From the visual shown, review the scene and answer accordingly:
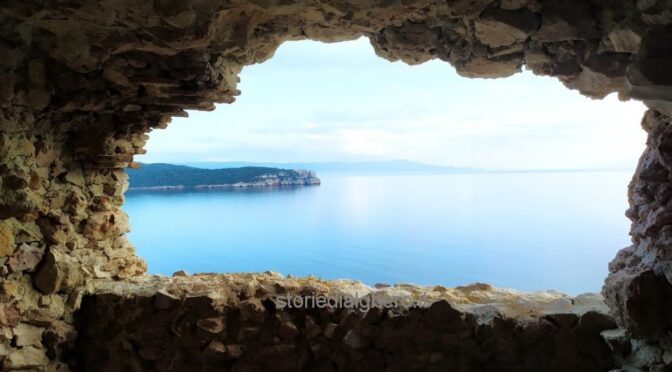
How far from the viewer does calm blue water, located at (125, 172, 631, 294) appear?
477 centimetres

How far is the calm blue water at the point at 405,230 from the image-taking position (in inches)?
188

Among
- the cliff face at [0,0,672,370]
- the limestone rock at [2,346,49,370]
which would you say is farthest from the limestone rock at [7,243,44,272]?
the limestone rock at [2,346,49,370]

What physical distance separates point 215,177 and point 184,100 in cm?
411

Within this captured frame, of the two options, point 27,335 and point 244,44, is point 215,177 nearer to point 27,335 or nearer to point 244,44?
point 27,335

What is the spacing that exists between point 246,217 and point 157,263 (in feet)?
6.07

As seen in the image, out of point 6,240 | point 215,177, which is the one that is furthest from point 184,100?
point 215,177

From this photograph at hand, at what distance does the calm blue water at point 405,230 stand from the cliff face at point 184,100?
5.25ft

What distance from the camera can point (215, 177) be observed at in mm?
6656

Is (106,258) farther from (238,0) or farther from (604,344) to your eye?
(604,344)

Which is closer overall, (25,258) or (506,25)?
(506,25)

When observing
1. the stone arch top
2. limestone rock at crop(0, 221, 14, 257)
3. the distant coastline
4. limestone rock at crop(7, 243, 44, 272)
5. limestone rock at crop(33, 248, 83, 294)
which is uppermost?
the stone arch top

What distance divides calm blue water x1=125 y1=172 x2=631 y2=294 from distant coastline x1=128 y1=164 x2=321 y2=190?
0.15m

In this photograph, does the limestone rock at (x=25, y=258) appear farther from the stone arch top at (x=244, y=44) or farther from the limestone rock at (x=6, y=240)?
the stone arch top at (x=244, y=44)

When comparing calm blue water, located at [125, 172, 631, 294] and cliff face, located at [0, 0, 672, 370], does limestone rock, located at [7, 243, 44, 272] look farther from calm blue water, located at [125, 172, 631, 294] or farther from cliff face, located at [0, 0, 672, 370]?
calm blue water, located at [125, 172, 631, 294]
